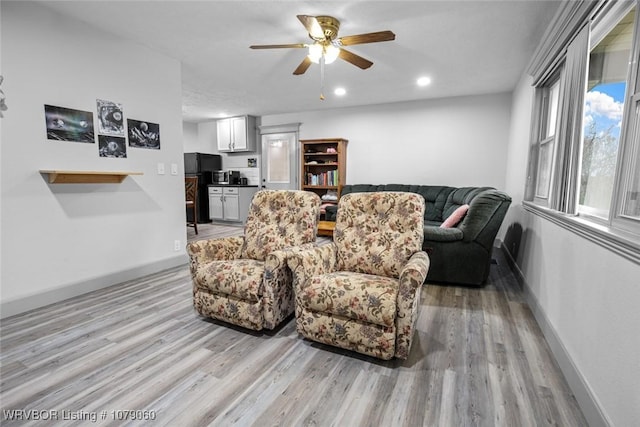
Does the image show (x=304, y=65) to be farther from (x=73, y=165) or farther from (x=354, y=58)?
(x=73, y=165)

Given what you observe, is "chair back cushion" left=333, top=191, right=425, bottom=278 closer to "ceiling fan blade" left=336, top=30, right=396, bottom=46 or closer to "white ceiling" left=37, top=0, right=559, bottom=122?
"ceiling fan blade" left=336, top=30, right=396, bottom=46

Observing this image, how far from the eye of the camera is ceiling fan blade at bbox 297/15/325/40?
6.86 ft

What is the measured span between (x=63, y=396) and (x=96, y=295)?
4.71ft

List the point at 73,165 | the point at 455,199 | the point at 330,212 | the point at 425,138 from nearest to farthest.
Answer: the point at 73,165 < the point at 455,199 < the point at 425,138 < the point at 330,212

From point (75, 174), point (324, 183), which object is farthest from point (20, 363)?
point (324, 183)

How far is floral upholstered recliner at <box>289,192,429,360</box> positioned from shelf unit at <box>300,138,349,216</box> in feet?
11.7

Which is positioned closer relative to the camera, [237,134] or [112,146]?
[112,146]

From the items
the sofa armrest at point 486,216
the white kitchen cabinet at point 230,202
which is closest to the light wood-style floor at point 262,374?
the sofa armrest at point 486,216

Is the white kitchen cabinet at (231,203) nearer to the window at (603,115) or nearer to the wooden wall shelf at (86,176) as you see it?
the wooden wall shelf at (86,176)

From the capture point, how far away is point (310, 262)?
197cm

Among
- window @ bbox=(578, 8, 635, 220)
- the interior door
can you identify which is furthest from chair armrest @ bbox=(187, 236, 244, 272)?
the interior door

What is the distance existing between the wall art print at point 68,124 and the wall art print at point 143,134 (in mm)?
352


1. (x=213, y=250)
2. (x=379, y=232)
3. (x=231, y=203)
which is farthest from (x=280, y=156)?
(x=379, y=232)

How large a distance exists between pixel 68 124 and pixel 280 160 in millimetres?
4282
